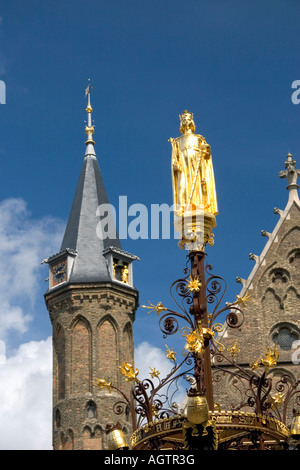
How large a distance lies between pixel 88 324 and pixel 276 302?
315 inches

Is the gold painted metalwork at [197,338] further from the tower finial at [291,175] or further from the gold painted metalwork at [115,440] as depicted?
the tower finial at [291,175]

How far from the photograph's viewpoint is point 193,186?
10.6 metres

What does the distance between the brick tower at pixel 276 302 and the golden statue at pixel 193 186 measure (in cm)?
1387

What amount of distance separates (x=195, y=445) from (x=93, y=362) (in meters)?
21.9

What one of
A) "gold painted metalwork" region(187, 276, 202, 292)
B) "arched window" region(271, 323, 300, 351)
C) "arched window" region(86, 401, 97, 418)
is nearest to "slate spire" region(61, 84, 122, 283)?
"arched window" region(86, 401, 97, 418)

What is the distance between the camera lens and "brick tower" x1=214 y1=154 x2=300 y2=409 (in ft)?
80.3

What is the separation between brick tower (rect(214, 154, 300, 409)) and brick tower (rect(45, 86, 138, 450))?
22.0ft

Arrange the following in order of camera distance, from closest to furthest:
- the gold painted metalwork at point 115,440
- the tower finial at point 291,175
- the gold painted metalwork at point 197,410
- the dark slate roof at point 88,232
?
the gold painted metalwork at point 197,410 → the gold painted metalwork at point 115,440 → the tower finial at point 291,175 → the dark slate roof at point 88,232

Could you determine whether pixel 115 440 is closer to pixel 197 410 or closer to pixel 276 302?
pixel 197 410

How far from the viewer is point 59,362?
3100 centimetres

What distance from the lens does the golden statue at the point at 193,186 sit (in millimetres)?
10414

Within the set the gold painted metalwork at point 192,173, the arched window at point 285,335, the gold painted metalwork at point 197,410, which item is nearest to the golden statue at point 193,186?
the gold painted metalwork at point 192,173

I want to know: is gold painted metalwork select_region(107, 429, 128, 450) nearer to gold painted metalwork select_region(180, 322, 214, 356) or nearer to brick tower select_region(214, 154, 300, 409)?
gold painted metalwork select_region(180, 322, 214, 356)

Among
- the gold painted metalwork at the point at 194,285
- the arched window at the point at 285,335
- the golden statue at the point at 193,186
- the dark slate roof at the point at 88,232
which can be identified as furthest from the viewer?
the dark slate roof at the point at 88,232
